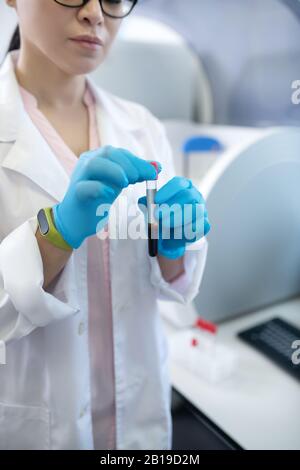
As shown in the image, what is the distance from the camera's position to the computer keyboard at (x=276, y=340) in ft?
2.82

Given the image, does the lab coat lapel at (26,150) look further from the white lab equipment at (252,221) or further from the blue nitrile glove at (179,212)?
the white lab equipment at (252,221)

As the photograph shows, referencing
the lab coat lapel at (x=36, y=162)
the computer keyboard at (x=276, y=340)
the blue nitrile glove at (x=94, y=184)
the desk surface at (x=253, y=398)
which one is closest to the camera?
the blue nitrile glove at (x=94, y=184)

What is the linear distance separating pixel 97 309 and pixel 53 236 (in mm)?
237

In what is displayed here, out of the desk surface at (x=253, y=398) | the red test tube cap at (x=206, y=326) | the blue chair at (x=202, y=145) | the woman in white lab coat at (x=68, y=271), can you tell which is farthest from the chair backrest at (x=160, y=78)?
the desk surface at (x=253, y=398)

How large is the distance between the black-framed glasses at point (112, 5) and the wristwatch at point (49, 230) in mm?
305

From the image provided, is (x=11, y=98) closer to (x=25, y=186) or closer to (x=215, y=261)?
(x=25, y=186)

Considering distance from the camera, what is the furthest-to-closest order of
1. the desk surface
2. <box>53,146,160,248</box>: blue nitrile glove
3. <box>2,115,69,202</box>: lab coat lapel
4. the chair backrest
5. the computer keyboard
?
the chair backrest < the computer keyboard < the desk surface < <box>2,115,69,202</box>: lab coat lapel < <box>53,146,160,248</box>: blue nitrile glove

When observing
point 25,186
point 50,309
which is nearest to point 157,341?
point 50,309

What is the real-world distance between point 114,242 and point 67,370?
9.7 inches

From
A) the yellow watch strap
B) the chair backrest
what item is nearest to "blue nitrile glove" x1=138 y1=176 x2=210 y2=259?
the yellow watch strap

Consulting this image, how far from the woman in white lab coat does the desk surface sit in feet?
0.31

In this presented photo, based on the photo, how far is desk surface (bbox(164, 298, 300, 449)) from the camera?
71cm

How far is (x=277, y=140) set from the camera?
90cm

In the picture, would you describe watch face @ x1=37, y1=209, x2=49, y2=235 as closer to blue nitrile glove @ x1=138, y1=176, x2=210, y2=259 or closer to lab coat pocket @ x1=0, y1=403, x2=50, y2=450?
blue nitrile glove @ x1=138, y1=176, x2=210, y2=259
